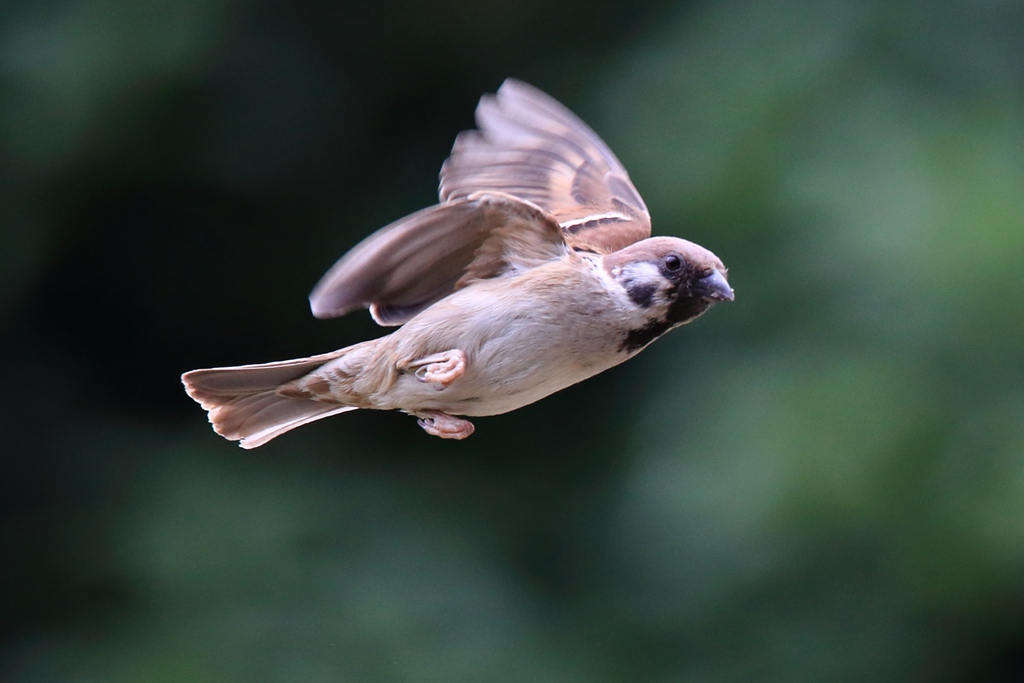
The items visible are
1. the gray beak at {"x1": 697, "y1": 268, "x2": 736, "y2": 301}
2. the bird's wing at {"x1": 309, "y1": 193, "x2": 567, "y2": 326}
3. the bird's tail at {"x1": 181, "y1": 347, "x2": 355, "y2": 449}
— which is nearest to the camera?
the bird's wing at {"x1": 309, "y1": 193, "x2": 567, "y2": 326}

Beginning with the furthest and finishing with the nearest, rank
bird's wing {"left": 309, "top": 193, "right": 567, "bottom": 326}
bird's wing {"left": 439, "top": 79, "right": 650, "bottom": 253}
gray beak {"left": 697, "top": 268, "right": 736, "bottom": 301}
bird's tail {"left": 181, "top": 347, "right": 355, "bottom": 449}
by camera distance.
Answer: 1. bird's wing {"left": 439, "top": 79, "right": 650, "bottom": 253}
2. bird's tail {"left": 181, "top": 347, "right": 355, "bottom": 449}
3. gray beak {"left": 697, "top": 268, "right": 736, "bottom": 301}
4. bird's wing {"left": 309, "top": 193, "right": 567, "bottom": 326}

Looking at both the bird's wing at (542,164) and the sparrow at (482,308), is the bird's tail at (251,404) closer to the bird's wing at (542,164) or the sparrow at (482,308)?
the sparrow at (482,308)

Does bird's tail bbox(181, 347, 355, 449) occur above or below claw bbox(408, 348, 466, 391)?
below

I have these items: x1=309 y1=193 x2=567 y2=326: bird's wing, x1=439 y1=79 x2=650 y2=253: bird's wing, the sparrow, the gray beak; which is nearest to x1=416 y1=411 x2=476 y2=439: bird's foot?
the sparrow

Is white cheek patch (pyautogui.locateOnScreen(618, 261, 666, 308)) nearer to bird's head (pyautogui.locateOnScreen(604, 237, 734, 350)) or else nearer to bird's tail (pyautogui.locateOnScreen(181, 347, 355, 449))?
bird's head (pyautogui.locateOnScreen(604, 237, 734, 350))

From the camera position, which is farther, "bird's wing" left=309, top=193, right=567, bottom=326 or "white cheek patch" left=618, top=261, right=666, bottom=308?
"white cheek patch" left=618, top=261, right=666, bottom=308

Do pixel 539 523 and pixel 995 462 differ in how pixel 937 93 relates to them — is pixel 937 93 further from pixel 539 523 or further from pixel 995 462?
pixel 539 523

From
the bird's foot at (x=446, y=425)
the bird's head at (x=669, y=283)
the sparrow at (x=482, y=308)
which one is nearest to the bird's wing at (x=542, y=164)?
the sparrow at (x=482, y=308)
